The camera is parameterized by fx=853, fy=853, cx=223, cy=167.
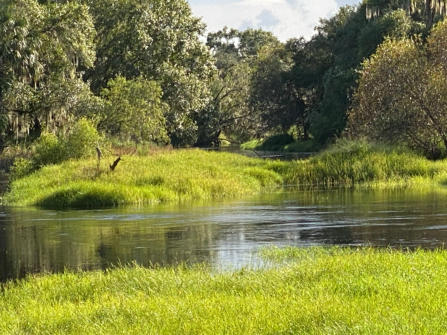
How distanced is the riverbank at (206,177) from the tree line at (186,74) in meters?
6.57

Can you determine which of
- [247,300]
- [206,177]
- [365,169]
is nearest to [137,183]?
[206,177]

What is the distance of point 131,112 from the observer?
63656 millimetres

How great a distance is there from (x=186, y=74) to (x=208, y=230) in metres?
53.5

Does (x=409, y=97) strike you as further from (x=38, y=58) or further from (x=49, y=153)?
(x=38, y=58)

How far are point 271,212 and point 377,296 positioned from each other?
20443mm

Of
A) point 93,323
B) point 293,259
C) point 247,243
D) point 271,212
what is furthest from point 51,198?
point 93,323

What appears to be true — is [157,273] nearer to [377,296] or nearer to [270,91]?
[377,296]

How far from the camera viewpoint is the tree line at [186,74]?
5538cm

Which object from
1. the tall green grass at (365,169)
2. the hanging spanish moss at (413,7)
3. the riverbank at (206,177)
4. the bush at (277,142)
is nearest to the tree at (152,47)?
the hanging spanish moss at (413,7)

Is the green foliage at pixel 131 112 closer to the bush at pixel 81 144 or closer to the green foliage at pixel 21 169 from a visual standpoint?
the bush at pixel 81 144

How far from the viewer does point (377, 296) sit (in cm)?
1288

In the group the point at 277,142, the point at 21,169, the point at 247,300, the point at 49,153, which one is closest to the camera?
the point at 247,300

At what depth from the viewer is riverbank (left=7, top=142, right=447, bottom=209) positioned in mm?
39469

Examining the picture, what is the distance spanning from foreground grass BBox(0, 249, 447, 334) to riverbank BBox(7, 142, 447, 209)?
20.7m
